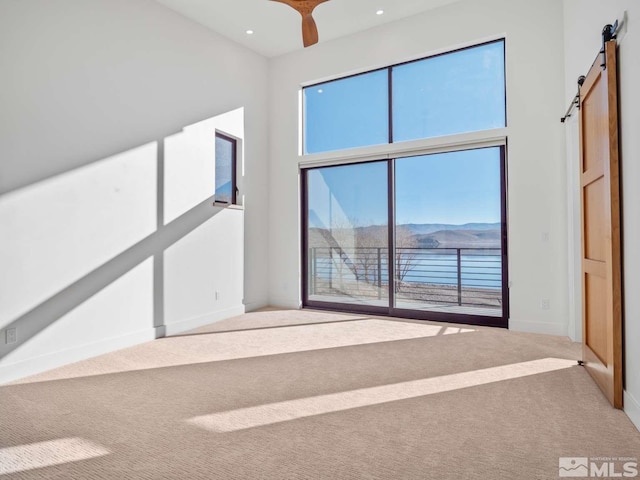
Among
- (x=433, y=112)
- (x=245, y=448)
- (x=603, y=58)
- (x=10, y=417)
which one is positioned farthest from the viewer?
(x=433, y=112)

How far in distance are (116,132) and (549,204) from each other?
14.4 feet

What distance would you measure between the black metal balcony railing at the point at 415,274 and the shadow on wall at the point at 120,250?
1.31 m

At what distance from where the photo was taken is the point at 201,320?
15.1 feet

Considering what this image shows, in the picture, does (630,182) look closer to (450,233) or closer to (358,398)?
(358,398)

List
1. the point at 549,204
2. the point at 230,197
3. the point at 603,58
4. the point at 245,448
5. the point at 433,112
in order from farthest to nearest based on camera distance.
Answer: the point at 230,197 < the point at 433,112 < the point at 549,204 < the point at 603,58 < the point at 245,448

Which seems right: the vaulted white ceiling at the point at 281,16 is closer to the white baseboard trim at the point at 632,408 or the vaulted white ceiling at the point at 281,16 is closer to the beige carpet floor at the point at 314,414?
the beige carpet floor at the point at 314,414

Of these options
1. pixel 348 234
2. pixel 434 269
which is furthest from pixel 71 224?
pixel 434 269

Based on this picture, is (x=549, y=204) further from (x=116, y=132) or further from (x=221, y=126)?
(x=116, y=132)

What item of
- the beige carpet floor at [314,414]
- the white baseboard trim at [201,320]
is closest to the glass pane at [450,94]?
the beige carpet floor at [314,414]

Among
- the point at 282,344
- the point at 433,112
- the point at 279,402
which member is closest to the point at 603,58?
the point at 433,112

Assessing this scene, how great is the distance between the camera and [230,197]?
17.3ft

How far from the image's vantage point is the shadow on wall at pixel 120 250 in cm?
299

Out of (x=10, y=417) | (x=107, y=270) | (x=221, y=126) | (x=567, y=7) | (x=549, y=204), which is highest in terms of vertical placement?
(x=567, y=7)

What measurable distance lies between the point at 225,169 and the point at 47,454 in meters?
3.89
